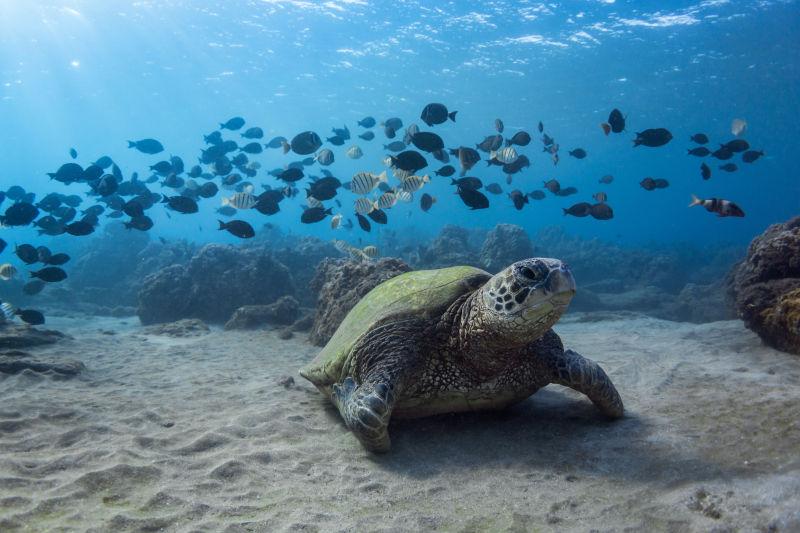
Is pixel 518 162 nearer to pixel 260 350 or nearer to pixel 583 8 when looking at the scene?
pixel 260 350

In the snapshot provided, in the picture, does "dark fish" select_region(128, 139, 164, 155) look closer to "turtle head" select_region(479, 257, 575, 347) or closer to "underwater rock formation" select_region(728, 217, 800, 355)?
"turtle head" select_region(479, 257, 575, 347)

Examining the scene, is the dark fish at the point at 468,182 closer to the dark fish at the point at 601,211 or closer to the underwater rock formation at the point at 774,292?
the dark fish at the point at 601,211

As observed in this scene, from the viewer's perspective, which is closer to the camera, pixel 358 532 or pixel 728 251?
pixel 358 532

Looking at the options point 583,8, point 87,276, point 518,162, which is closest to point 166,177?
point 518,162

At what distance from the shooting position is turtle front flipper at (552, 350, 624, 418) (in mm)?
3650

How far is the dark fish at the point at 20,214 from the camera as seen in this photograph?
8.05 meters

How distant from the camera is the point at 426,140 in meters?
7.78

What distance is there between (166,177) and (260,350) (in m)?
6.97

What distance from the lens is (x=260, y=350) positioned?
8086 mm

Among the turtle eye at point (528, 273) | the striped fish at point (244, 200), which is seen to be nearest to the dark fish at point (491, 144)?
the striped fish at point (244, 200)

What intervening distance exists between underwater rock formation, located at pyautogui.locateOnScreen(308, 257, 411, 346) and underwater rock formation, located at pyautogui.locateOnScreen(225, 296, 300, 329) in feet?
6.40

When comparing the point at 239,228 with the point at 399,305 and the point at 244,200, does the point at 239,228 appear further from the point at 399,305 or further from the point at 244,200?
the point at 399,305

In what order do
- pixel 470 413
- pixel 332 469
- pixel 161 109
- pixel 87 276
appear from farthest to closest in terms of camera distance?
pixel 161 109, pixel 87 276, pixel 470 413, pixel 332 469

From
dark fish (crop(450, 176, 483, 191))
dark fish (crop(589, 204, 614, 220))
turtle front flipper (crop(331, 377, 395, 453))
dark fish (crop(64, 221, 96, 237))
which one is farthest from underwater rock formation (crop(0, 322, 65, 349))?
dark fish (crop(589, 204, 614, 220))
